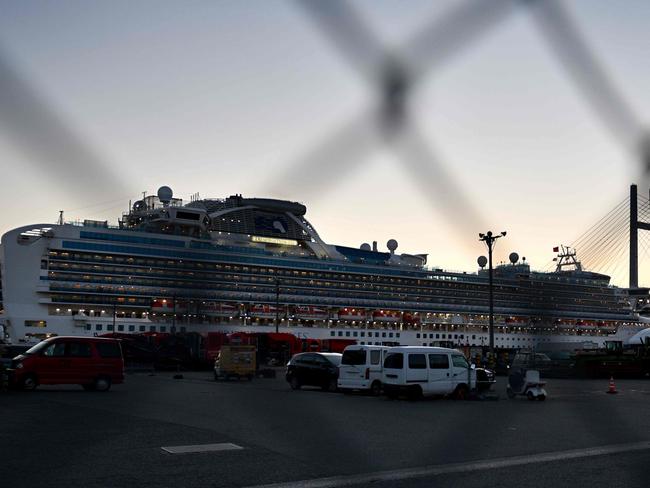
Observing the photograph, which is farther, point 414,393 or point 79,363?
point 79,363

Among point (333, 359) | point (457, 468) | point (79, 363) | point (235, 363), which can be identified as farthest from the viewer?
point (235, 363)

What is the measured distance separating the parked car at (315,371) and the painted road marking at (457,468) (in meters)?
13.9

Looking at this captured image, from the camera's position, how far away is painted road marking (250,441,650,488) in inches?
313

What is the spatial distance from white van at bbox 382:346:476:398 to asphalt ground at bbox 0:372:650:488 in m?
1.46

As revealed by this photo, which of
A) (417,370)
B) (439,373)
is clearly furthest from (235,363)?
(439,373)

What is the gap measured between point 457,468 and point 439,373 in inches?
465

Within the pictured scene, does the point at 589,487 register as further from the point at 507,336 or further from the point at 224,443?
the point at 507,336

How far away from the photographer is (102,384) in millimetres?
21359

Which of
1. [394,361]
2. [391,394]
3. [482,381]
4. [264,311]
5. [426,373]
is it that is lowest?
[391,394]

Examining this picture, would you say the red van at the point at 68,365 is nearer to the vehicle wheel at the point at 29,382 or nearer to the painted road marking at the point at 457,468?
the vehicle wheel at the point at 29,382

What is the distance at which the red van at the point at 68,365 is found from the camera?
20906 mm

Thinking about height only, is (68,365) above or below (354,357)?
below

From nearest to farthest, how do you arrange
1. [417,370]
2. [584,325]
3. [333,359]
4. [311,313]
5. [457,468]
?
[457,468], [417,370], [333,359], [311,313], [584,325]

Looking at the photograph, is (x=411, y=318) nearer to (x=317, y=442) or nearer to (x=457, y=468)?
(x=317, y=442)
